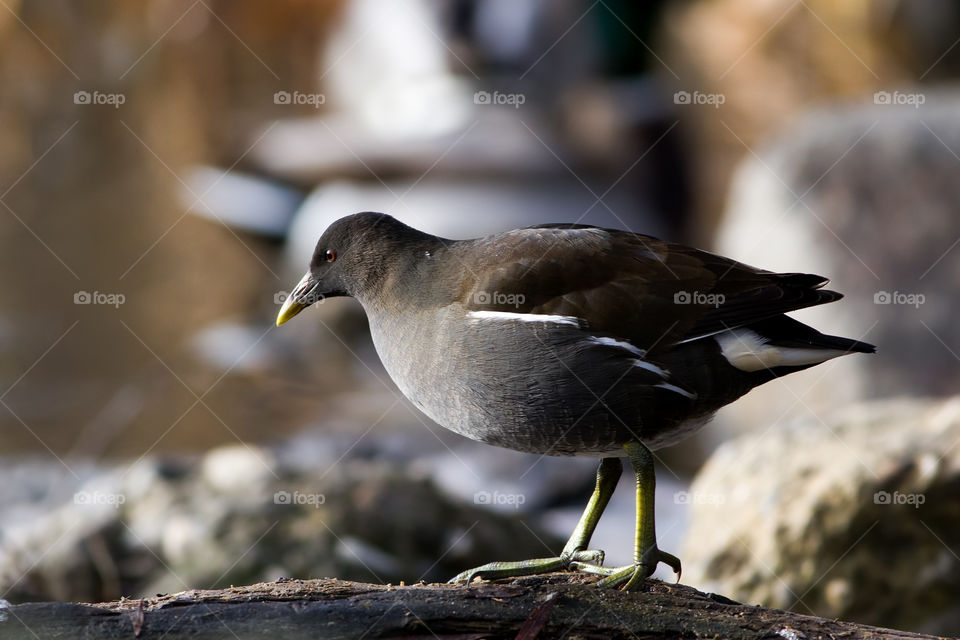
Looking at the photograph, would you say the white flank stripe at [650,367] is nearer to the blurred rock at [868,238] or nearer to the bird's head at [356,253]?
the bird's head at [356,253]

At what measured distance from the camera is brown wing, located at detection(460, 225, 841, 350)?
3.52m

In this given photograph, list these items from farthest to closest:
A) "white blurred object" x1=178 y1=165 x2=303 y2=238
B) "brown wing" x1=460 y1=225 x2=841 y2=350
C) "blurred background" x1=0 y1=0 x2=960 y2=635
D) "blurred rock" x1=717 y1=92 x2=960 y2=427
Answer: "white blurred object" x1=178 y1=165 x2=303 y2=238, "blurred rock" x1=717 y1=92 x2=960 y2=427, "blurred background" x1=0 y1=0 x2=960 y2=635, "brown wing" x1=460 y1=225 x2=841 y2=350

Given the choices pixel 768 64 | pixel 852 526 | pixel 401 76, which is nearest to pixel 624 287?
pixel 852 526

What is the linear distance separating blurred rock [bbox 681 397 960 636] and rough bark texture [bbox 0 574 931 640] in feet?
5.50

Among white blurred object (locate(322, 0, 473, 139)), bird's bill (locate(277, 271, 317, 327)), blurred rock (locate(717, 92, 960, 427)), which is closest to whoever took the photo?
bird's bill (locate(277, 271, 317, 327))

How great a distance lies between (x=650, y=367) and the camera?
348 centimetres

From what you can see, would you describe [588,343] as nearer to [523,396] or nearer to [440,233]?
[523,396]

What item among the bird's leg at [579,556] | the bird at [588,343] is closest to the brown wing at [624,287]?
the bird at [588,343]

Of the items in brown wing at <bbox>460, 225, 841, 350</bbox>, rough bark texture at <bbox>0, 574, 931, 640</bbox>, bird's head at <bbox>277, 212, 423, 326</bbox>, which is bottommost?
rough bark texture at <bbox>0, 574, 931, 640</bbox>

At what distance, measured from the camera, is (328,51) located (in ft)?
62.1

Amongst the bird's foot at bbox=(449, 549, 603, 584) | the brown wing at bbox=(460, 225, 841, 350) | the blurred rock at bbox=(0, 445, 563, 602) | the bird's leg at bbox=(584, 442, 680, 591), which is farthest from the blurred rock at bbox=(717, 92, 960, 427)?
the bird's leg at bbox=(584, 442, 680, 591)

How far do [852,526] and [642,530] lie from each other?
1.82 meters

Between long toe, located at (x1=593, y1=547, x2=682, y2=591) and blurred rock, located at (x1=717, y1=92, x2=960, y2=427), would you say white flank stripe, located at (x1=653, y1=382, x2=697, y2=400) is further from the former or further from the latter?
blurred rock, located at (x1=717, y1=92, x2=960, y2=427)

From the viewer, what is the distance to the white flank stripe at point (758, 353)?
11.7 ft
